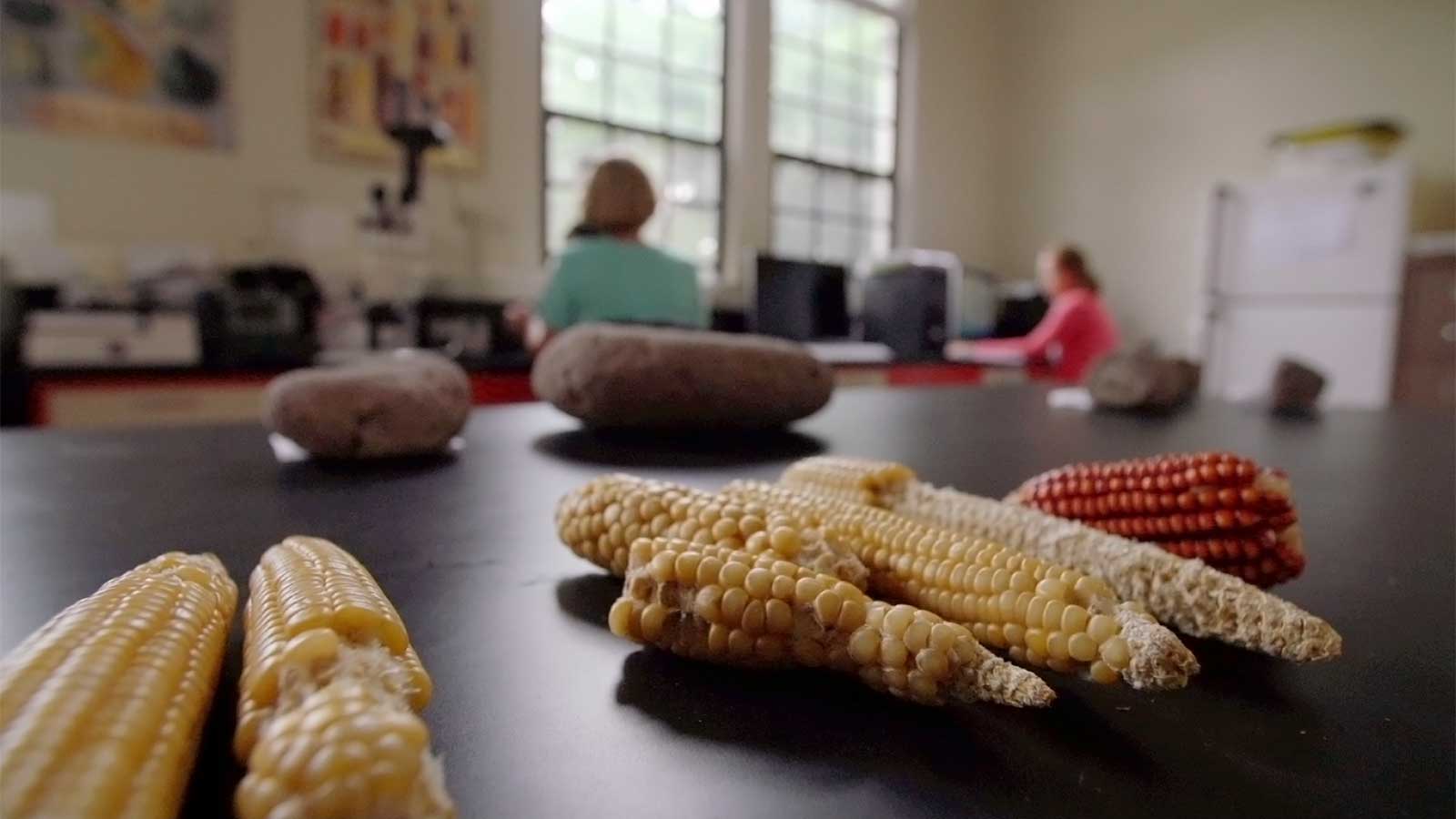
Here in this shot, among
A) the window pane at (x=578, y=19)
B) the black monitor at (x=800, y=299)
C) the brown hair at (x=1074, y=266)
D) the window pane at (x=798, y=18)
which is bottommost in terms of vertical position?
the black monitor at (x=800, y=299)

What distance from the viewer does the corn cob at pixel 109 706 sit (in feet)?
0.71

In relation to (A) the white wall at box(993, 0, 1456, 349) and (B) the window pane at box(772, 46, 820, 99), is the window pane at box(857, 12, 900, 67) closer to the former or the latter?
(B) the window pane at box(772, 46, 820, 99)

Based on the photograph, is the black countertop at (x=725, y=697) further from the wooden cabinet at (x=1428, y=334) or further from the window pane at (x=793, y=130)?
the window pane at (x=793, y=130)

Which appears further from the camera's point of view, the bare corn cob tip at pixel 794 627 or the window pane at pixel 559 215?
the window pane at pixel 559 215

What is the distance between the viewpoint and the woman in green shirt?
2543 millimetres

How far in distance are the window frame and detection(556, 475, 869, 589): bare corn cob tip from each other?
4.90 meters

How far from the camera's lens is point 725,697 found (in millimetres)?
363

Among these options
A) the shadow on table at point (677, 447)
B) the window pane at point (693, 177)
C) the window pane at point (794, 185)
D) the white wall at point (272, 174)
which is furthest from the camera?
the window pane at point (794, 185)

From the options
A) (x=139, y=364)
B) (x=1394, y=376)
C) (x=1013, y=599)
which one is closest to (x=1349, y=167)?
(x=1394, y=376)

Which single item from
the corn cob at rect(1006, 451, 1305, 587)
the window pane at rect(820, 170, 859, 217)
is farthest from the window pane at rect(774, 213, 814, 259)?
the corn cob at rect(1006, 451, 1305, 587)

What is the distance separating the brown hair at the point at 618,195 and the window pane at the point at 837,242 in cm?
343

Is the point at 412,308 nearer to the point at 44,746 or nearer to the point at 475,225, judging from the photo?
the point at 475,225

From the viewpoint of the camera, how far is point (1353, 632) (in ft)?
→ 1.55

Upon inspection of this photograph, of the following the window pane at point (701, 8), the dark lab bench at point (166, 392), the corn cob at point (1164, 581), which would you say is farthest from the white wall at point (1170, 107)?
the corn cob at point (1164, 581)
